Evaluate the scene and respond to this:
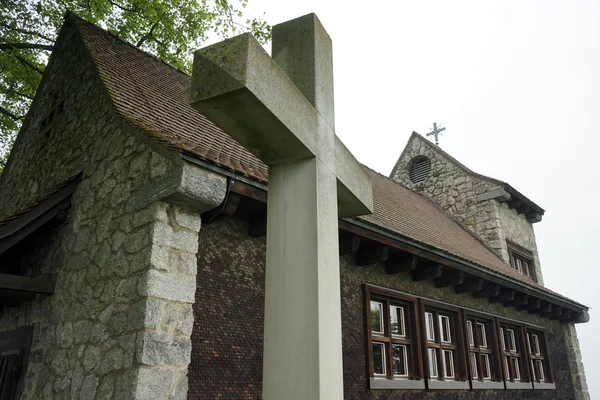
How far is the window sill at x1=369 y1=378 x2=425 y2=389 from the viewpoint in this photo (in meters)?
6.87

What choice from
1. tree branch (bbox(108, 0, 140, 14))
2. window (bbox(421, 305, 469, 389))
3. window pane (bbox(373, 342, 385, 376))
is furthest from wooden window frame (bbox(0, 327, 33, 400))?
tree branch (bbox(108, 0, 140, 14))

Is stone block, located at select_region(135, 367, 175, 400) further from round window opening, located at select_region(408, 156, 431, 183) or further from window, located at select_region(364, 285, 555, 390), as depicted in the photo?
round window opening, located at select_region(408, 156, 431, 183)

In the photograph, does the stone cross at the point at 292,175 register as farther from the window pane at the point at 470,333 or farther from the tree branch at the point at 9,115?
the tree branch at the point at 9,115

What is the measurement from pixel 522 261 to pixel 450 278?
788cm

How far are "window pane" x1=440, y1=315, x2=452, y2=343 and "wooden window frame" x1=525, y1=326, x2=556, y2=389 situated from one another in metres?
3.25

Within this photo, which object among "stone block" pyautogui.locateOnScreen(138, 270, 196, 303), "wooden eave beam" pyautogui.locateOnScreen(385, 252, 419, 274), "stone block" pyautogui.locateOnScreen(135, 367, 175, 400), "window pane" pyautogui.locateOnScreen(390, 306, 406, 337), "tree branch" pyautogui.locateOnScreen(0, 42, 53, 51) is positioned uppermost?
"tree branch" pyautogui.locateOnScreen(0, 42, 53, 51)

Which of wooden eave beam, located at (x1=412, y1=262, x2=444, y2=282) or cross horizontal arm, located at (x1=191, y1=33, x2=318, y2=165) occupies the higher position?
wooden eave beam, located at (x1=412, y1=262, x2=444, y2=282)

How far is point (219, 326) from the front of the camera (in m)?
5.02

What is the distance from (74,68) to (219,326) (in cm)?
472

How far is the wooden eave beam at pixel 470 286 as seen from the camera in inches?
355

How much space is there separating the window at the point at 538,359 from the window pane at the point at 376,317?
5.44 metres

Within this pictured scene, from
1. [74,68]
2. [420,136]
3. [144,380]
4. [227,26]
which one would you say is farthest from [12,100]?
[144,380]

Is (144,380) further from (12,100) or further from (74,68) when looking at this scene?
(12,100)

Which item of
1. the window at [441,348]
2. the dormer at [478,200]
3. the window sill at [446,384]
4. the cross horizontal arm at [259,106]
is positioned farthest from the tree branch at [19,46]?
the cross horizontal arm at [259,106]
